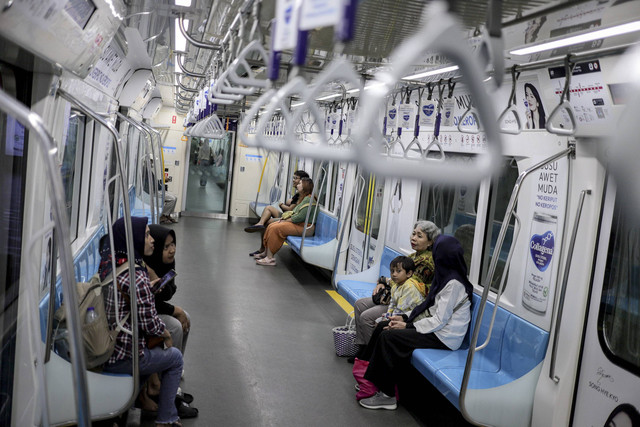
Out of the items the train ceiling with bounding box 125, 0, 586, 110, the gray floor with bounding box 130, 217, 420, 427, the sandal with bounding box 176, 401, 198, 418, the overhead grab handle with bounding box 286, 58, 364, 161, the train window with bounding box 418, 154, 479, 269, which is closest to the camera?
the overhead grab handle with bounding box 286, 58, 364, 161

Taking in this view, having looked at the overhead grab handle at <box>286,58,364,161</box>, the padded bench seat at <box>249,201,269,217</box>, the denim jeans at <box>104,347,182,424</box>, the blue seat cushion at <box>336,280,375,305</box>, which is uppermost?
the overhead grab handle at <box>286,58,364,161</box>

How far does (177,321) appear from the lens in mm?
4719

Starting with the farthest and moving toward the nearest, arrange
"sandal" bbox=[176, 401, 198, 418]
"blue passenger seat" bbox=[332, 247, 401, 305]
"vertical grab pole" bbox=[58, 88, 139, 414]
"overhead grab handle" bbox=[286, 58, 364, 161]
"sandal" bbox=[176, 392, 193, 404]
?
"blue passenger seat" bbox=[332, 247, 401, 305]
"sandal" bbox=[176, 392, 193, 404]
"sandal" bbox=[176, 401, 198, 418]
"vertical grab pole" bbox=[58, 88, 139, 414]
"overhead grab handle" bbox=[286, 58, 364, 161]

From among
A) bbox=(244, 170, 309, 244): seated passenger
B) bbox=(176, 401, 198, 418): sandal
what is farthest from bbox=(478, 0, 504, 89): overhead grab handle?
bbox=(244, 170, 309, 244): seated passenger

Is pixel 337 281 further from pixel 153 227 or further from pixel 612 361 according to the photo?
pixel 612 361

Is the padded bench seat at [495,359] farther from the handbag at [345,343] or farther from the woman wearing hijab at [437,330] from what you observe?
the handbag at [345,343]

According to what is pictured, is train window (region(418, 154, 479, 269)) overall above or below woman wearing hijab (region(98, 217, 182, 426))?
above

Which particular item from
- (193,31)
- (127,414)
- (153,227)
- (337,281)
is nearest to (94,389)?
(127,414)

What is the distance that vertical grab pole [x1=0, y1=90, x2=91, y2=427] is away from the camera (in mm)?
1377

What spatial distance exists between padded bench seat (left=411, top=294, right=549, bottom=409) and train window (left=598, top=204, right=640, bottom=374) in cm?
54

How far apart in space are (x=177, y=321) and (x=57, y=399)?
4.26ft

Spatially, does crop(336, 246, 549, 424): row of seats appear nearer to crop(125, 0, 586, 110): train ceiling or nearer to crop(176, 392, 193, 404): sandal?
crop(176, 392, 193, 404): sandal

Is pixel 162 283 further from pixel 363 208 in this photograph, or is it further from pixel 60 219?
pixel 363 208

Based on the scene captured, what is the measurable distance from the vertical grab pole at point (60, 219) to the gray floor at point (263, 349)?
3.10 metres
